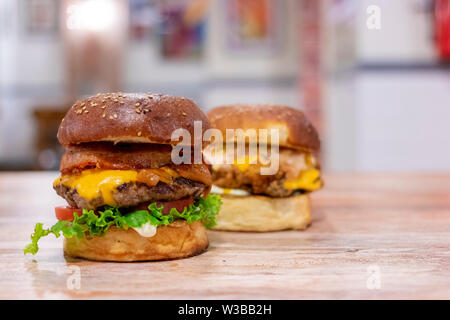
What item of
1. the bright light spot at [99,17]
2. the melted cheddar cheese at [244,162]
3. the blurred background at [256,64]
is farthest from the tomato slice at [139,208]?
the bright light spot at [99,17]

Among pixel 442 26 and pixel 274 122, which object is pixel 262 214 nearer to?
pixel 274 122

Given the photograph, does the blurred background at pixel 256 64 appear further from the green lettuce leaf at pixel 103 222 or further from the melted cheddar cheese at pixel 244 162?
the green lettuce leaf at pixel 103 222

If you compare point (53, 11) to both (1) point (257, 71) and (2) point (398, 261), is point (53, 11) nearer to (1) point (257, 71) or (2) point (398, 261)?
(1) point (257, 71)

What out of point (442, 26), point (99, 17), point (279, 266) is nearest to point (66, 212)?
point (279, 266)

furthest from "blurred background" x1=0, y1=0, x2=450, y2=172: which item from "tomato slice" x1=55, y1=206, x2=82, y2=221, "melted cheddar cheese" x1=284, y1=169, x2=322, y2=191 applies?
"tomato slice" x1=55, y1=206, x2=82, y2=221

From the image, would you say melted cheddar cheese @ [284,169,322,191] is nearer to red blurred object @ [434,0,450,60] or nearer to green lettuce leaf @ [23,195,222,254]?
green lettuce leaf @ [23,195,222,254]
